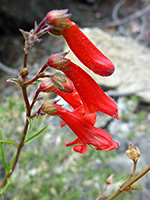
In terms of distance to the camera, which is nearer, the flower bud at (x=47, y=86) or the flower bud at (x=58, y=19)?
the flower bud at (x=58, y=19)

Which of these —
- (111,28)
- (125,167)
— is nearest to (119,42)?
(111,28)

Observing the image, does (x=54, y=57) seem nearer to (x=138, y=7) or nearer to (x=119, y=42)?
(x=119, y=42)

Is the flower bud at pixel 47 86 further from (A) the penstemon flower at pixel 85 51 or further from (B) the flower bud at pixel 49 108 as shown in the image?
(A) the penstemon flower at pixel 85 51

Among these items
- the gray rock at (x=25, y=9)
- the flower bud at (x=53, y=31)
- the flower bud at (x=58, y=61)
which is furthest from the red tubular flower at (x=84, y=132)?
the gray rock at (x=25, y=9)

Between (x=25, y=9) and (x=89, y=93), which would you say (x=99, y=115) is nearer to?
(x=89, y=93)

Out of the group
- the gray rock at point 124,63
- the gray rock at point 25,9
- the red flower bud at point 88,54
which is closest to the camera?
the red flower bud at point 88,54

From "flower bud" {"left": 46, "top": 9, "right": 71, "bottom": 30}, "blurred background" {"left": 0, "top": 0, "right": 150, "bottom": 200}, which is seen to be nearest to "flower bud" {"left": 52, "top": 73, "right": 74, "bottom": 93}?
"flower bud" {"left": 46, "top": 9, "right": 71, "bottom": 30}

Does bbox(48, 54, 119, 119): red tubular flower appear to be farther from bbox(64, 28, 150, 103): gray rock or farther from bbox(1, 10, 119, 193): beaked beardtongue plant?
bbox(64, 28, 150, 103): gray rock
